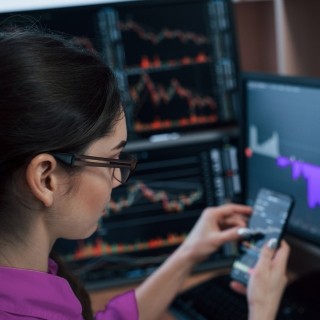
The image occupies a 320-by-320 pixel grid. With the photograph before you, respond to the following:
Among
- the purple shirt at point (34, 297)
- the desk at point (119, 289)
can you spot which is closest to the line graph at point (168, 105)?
the desk at point (119, 289)

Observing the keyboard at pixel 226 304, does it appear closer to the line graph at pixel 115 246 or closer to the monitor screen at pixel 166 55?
the line graph at pixel 115 246

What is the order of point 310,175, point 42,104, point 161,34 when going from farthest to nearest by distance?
1. point 161,34
2. point 310,175
3. point 42,104

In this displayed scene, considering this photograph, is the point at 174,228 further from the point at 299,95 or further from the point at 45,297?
the point at 45,297

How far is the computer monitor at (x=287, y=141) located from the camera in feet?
3.67

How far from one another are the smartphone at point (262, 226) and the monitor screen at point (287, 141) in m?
0.06

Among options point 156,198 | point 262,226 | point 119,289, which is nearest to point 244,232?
point 262,226

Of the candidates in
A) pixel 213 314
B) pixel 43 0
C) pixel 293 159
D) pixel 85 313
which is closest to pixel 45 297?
pixel 85 313

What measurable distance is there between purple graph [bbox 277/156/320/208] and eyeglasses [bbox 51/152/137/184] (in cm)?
46

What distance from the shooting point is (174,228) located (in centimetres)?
139

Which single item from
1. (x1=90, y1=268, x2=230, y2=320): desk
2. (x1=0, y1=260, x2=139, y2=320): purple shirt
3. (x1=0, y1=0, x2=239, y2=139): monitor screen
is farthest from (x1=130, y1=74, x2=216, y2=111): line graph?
(x1=0, y1=260, x2=139, y2=320): purple shirt

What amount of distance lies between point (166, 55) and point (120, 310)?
0.62 meters

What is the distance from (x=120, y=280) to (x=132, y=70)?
20.2 inches

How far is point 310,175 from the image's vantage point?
1.13 m

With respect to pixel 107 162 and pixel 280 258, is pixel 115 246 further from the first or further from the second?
pixel 107 162
